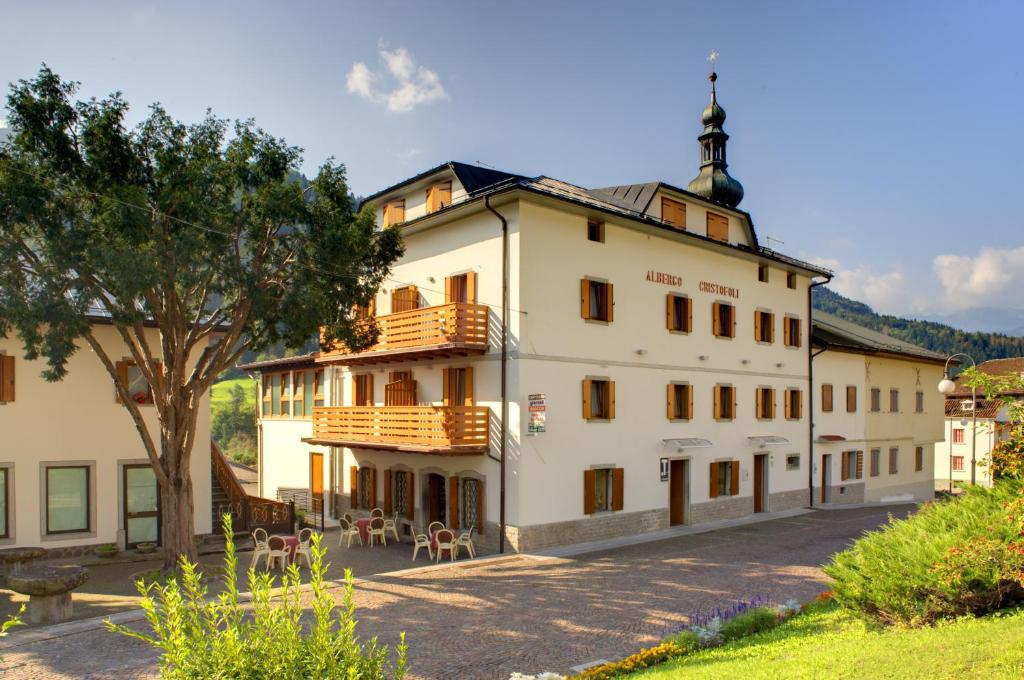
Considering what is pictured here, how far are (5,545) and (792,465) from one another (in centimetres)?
2642

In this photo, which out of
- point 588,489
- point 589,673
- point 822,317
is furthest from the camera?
point 822,317

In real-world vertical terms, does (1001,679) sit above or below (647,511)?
above

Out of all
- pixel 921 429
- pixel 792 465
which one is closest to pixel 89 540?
pixel 792 465

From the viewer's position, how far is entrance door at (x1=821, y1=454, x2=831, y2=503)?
3152cm

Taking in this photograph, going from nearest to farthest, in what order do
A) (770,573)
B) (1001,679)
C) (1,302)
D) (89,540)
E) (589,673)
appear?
1. (1001,679)
2. (589,673)
3. (1,302)
4. (770,573)
5. (89,540)

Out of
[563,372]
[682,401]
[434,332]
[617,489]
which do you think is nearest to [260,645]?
[434,332]

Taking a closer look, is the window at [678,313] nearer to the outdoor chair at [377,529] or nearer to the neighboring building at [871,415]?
the neighboring building at [871,415]

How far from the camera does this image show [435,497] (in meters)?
22.7

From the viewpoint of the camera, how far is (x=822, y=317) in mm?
37375

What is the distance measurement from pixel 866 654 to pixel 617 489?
45.1 feet

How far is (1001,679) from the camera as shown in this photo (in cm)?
662

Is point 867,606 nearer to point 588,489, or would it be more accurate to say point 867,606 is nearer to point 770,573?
point 770,573

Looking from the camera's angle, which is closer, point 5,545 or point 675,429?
point 5,545

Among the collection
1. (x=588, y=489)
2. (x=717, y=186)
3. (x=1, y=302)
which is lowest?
(x=588, y=489)
